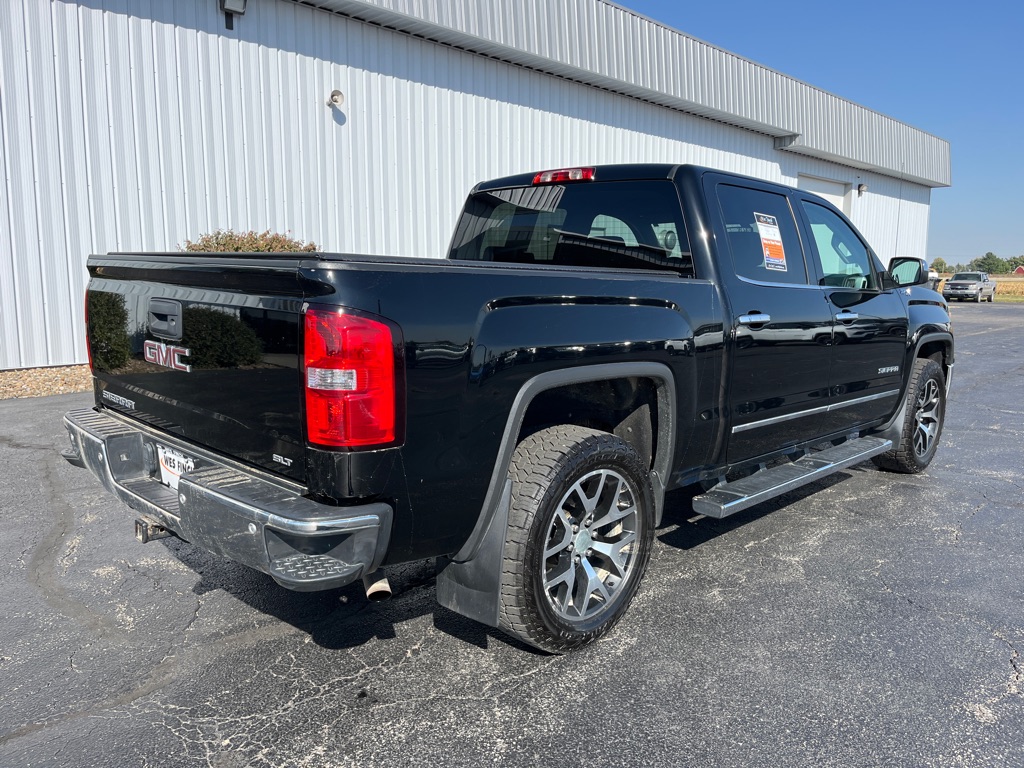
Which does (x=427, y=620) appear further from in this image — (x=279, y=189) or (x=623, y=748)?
(x=279, y=189)

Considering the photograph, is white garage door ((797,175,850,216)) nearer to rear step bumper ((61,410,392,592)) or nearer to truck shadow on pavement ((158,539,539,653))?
truck shadow on pavement ((158,539,539,653))

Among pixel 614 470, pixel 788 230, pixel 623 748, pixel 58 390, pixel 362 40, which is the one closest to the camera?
pixel 623 748

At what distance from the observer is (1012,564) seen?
4027 mm

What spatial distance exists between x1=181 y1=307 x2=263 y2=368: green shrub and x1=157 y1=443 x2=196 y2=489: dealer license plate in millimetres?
373

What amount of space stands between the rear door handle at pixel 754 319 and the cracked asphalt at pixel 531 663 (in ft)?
4.11

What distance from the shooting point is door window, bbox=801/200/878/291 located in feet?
15.1

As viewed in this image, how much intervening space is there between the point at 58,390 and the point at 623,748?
27.1 feet

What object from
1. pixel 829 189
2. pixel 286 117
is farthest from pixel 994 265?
pixel 286 117

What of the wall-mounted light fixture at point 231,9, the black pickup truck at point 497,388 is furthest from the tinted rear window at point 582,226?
the wall-mounted light fixture at point 231,9

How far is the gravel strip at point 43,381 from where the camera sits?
27.5ft

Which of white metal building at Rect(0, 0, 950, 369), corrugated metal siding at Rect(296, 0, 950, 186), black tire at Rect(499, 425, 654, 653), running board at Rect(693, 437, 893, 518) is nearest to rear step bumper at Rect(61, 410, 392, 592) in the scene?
black tire at Rect(499, 425, 654, 653)

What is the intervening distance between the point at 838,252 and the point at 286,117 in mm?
7994

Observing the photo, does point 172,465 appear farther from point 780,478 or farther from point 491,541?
point 780,478

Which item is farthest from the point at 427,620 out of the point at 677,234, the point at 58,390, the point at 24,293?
the point at 24,293
